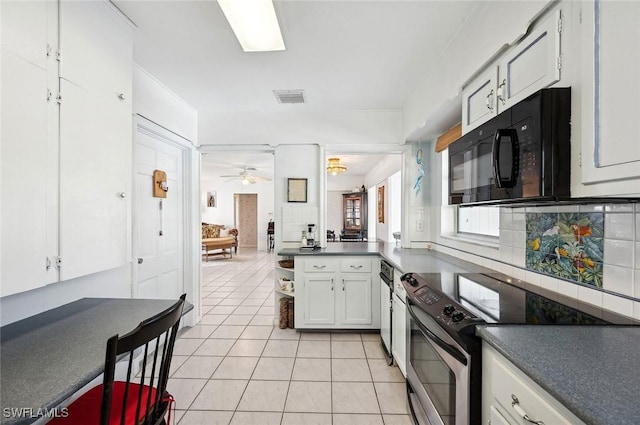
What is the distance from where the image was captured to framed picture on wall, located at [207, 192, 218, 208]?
9.37 meters

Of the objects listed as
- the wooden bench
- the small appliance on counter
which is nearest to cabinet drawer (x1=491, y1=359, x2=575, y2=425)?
the small appliance on counter

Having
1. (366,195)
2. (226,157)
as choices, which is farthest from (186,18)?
(366,195)

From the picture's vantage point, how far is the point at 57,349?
103cm

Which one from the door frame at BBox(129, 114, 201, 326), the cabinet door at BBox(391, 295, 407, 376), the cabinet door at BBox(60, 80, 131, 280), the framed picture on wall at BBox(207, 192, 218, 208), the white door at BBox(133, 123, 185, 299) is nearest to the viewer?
the cabinet door at BBox(60, 80, 131, 280)

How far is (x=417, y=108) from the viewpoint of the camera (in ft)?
8.64

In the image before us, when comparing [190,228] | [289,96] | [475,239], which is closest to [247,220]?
[190,228]

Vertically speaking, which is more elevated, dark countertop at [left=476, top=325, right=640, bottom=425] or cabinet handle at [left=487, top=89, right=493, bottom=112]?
cabinet handle at [left=487, top=89, right=493, bottom=112]

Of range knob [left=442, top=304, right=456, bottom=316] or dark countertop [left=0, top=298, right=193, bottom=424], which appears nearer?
dark countertop [left=0, top=298, right=193, bottom=424]

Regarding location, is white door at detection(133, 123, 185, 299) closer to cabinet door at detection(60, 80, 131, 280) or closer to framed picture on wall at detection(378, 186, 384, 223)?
cabinet door at detection(60, 80, 131, 280)

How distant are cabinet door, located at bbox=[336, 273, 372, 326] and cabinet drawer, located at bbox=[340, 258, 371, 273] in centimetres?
5

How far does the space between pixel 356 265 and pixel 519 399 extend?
2131 mm

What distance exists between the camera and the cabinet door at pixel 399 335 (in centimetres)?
201

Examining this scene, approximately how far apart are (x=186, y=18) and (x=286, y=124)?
165 cm

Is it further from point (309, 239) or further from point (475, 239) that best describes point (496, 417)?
point (309, 239)
